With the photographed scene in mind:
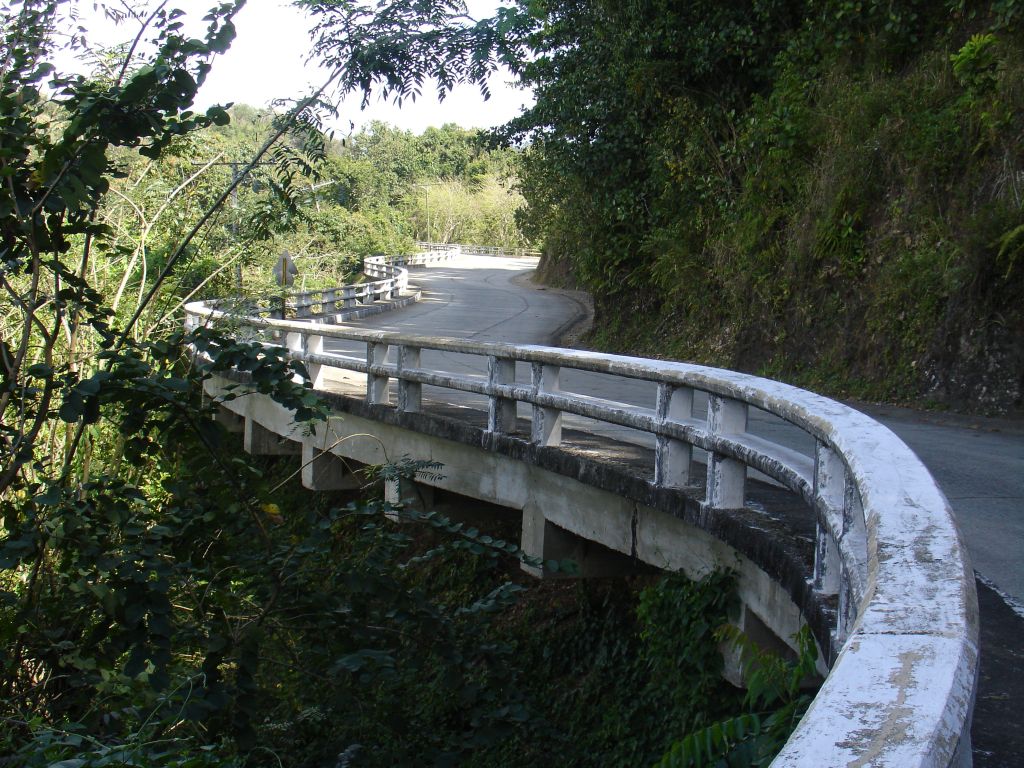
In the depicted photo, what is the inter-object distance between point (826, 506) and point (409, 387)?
5846mm

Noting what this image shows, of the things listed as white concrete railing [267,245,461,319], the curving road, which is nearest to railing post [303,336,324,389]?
the curving road

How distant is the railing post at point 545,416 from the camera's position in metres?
7.13

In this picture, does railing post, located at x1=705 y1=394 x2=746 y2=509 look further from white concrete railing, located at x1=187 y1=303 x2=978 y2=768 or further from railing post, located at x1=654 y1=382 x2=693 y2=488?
railing post, located at x1=654 y1=382 x2=693 y2=488

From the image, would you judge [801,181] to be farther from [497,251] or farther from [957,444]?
[497,251]

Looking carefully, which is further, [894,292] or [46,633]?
[894,292]

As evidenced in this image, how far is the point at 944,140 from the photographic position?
13.4 meters

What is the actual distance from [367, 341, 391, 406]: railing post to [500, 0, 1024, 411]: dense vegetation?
641 centimetres

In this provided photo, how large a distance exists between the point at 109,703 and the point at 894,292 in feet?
34.6

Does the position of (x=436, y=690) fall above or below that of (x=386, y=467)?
below

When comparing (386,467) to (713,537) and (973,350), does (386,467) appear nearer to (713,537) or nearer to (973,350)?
(713,537)

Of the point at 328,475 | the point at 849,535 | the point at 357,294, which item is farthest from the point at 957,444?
the point at 357,294

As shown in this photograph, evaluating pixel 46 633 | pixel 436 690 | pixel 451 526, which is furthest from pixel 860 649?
pixel 436 690

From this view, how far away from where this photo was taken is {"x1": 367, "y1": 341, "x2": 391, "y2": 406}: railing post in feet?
31.8

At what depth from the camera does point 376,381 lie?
9.73 metres
